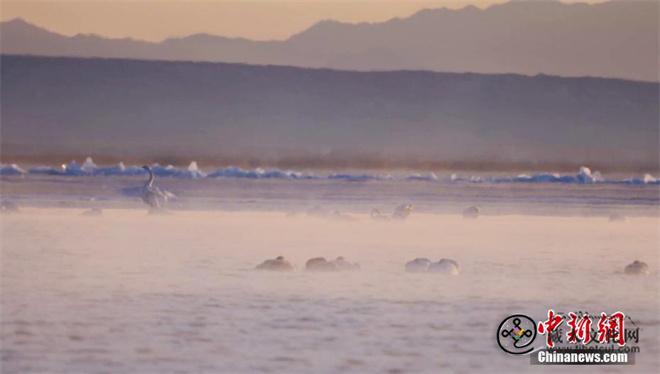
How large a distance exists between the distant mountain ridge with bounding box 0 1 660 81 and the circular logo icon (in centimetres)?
96

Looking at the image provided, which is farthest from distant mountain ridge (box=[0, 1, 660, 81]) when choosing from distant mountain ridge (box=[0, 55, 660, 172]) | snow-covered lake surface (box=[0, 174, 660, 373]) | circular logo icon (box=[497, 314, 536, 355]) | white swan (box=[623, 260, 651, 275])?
circular logo icon (box=[497, 314, 536, 355])

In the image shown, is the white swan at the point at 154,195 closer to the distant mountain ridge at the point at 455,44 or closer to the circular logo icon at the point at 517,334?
the distant mountain ridge at the point at 455,44

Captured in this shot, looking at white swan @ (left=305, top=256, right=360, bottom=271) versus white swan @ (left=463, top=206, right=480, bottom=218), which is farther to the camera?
white swan @ (left=463, top=206, right=480, bottom=218)

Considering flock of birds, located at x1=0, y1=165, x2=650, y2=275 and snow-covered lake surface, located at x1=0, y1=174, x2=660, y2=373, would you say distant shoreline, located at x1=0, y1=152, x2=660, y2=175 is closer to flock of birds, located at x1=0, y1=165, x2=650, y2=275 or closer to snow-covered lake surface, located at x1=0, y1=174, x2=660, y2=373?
snow-covered lake surface, located at x1=0, y1=174, x2=660, y2=373

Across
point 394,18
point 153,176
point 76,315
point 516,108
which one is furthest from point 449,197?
point 76,315

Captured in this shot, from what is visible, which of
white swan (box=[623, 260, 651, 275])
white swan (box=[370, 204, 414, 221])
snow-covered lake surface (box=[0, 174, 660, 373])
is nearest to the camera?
snow-covered lake surface (box=[0, 174, 660, 373])

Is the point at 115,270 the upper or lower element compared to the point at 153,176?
lower

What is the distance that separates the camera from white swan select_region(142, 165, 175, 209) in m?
3.83

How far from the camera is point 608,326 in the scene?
3508 millimetres

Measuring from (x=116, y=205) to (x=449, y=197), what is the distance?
1268 millimetres

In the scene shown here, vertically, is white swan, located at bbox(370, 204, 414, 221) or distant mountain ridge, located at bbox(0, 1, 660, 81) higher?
distant mountain ridge, located at bbox(0, 1, 660, 81)

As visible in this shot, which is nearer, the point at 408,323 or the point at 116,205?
the point at 408,323

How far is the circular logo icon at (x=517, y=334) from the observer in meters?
3.46

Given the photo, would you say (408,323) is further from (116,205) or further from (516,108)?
(116,205)
